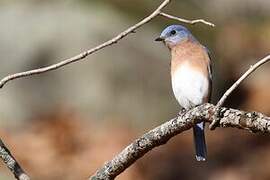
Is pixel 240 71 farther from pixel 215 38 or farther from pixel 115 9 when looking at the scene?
pixel 115 9

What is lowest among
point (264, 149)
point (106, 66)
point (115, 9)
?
point (264, 149)

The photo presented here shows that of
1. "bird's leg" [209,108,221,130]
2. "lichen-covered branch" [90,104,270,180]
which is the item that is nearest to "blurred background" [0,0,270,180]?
"lichen-covered branch" [90,104,270,180]

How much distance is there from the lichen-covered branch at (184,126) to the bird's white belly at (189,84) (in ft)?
4.49

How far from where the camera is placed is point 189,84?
14.3 feet

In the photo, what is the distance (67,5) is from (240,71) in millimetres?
1889

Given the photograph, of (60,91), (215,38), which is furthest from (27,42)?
(215,38)

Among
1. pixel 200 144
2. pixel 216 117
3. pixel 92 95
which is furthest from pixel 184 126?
pixel 92 95

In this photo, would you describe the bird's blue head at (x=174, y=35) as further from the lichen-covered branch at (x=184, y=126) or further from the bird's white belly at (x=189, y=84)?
the lichen-covered branch at (x=184, y=126)

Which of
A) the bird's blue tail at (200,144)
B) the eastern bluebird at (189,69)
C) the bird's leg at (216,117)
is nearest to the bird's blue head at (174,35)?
the eastern bluebird at (189,69)

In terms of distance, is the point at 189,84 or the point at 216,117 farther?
the point at 189,84

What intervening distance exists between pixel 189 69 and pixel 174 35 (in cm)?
18

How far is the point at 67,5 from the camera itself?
8.34 metres

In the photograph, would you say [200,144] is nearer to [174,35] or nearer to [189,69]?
[189,69]

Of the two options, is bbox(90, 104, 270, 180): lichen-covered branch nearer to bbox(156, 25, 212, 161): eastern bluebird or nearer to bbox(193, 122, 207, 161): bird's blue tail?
bbox(193, 122, 207, 161): bird's blue tail
